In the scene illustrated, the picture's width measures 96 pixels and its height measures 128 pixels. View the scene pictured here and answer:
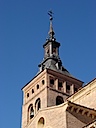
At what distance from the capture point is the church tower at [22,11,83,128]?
1747 inches

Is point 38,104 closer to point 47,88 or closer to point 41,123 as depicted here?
point 47,88

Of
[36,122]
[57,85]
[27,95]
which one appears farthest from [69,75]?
[36,122]

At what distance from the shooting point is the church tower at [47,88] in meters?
44.4

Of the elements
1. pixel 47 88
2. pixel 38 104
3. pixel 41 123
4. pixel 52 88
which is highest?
pixel 52 88

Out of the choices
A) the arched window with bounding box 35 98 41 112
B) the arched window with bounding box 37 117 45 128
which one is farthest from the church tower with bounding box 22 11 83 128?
the arched window with bounding box 37 117 45 128

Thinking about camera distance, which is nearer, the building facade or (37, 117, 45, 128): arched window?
(37, 117, 45, 128): arched window

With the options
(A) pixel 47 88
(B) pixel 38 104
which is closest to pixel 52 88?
(A) pixel 47 88

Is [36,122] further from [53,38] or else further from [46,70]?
[53,38]

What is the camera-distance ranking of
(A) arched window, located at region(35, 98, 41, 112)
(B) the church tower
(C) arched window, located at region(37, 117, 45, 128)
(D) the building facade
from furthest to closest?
(A) arched window, located at region(35, 98, 41, 112) < (B) the church tower < (D) the building facade < (C) arched window, located at region(37, 117, 45, 128)

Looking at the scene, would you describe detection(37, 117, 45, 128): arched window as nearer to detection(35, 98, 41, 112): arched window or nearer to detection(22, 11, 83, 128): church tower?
detection(22, 11, 83, 128): church tower

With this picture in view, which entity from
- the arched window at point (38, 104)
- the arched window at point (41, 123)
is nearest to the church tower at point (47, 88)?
the arched window at point (38, 104)

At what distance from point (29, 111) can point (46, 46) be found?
972 centimetres

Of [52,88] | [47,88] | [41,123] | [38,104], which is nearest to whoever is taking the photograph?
[41,123]

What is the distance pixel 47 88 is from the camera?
4438 centimetres
